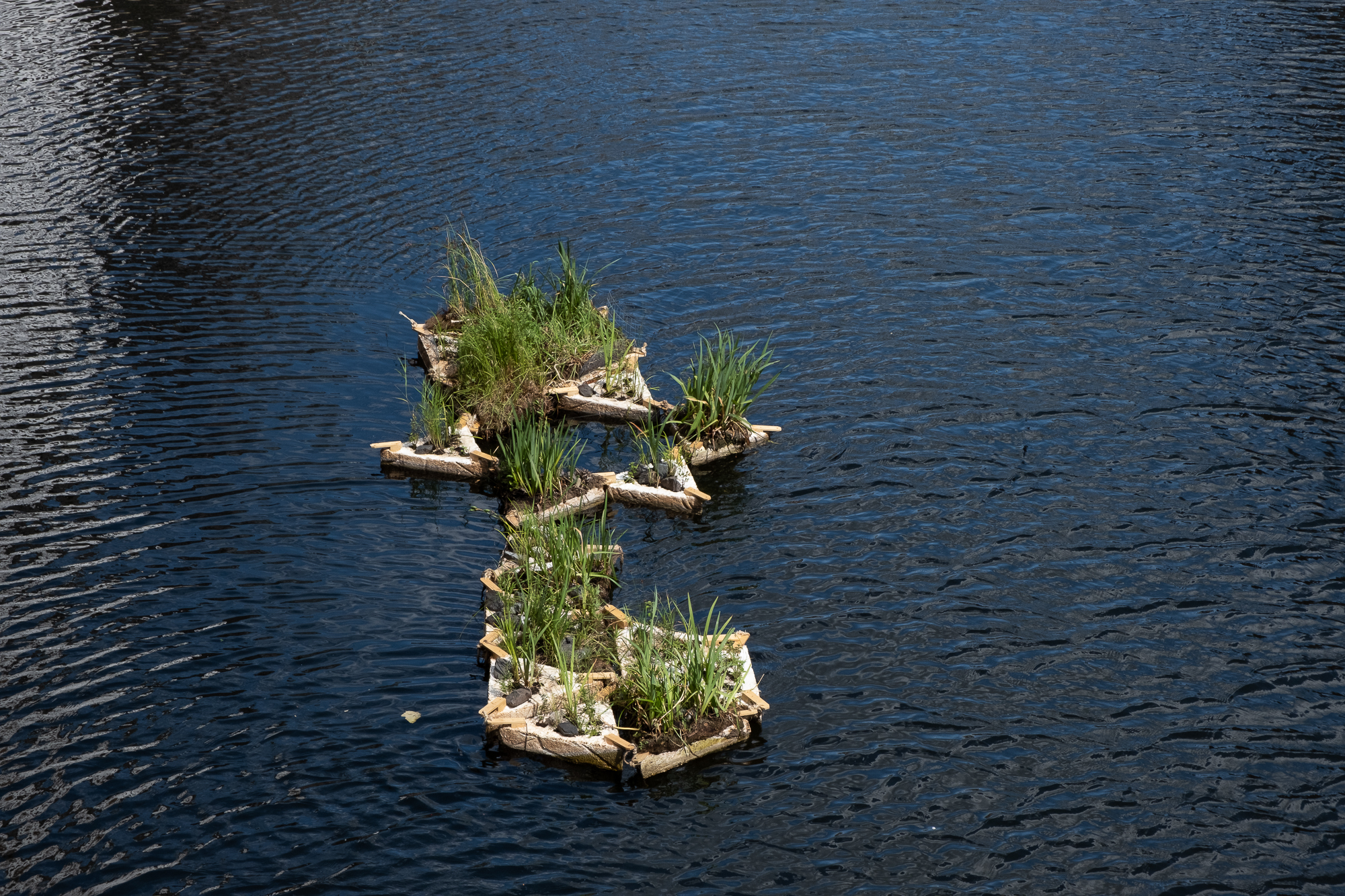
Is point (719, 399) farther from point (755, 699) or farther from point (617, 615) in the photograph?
point (755, 699)

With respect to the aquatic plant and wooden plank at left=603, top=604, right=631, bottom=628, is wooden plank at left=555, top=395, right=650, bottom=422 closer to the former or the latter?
the aquatic plant

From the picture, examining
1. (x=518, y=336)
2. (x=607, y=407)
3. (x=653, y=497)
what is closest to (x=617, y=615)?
(x=653, y=497)

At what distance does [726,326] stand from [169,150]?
13.5m

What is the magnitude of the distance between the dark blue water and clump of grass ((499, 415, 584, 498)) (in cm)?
79

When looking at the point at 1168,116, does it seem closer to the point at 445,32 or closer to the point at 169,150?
the point at 445,32

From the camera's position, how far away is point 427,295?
18625 mm

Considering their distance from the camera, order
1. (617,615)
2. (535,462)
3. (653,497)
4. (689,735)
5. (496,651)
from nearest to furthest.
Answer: (689,735)
(496,651)
(617,615)
(535,462)
(653,497)

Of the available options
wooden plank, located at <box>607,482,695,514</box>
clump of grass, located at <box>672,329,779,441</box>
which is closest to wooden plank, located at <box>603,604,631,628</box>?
wooden plank, located at <box>607,482,695,514</box>

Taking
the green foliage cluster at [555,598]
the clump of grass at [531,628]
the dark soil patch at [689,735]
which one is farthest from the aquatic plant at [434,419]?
the dark soil patch at [689,735]

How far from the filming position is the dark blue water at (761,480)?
9703 mm

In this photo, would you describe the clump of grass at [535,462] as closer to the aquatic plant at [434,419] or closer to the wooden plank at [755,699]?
the aquatic plant at [434,419]

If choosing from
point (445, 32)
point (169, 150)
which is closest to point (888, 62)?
point (445, 32)

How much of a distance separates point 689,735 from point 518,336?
702 cm

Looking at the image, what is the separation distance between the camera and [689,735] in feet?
34.1
